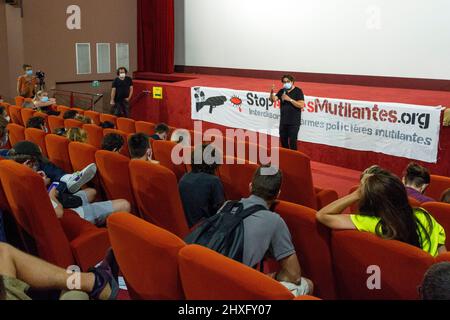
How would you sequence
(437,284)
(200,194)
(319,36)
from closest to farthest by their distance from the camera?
(437,284), (200,194), (319,36)

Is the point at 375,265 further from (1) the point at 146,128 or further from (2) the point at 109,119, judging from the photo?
(2) the point at 109,119

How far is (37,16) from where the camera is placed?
8258mm

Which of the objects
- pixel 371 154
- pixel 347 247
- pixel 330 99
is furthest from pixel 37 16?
pixel 347 247

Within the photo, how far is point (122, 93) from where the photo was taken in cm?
796

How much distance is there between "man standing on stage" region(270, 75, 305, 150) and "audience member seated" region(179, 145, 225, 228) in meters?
2.84

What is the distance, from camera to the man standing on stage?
5.25 m

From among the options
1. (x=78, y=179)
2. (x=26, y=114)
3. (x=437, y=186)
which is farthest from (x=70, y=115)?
(x=437, y=186)

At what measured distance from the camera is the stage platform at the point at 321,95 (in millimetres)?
5031

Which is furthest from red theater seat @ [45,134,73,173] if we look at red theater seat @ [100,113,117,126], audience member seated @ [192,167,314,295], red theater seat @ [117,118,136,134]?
red theater seat @ [100,113,117,126]

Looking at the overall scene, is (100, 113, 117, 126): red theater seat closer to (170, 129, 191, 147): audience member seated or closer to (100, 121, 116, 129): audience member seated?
(100, 121, 116, 129): audience member seated

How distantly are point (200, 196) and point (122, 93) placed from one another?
5.80 meters

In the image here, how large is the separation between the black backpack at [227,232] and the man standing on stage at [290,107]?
3.59 m

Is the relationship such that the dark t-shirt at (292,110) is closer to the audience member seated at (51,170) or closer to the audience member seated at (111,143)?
the audience member seated at (111,143)

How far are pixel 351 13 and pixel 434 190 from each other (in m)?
4.48
